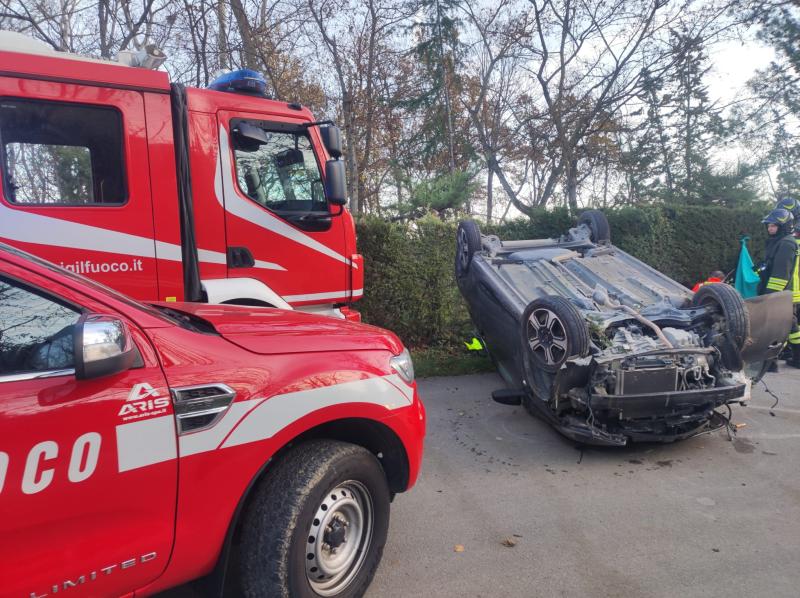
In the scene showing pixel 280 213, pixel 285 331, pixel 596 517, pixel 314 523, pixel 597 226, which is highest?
pixel 280 213

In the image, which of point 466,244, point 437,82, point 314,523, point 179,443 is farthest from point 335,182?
point 437,82

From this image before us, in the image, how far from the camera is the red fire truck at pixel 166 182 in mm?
3990

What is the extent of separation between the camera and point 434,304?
841 centimetres

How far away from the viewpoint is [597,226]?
6.84 m

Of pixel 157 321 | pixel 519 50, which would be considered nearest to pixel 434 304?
pixel 157 321

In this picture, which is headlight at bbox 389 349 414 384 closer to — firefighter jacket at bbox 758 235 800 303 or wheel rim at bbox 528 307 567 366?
wheel rim at bbox 528 307 567 366

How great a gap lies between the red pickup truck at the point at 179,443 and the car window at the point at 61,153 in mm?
2138

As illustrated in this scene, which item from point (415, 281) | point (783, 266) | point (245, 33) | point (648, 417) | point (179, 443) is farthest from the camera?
point (245, 33)

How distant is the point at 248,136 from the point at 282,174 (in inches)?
19.1

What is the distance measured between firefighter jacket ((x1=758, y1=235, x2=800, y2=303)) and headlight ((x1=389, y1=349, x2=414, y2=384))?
20.1ft

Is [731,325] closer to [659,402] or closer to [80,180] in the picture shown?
[659,402]

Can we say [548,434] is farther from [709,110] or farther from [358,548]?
[709,110]

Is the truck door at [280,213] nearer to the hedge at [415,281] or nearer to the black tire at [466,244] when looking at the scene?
the black tire at [466,244]

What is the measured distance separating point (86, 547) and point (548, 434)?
4071mm
